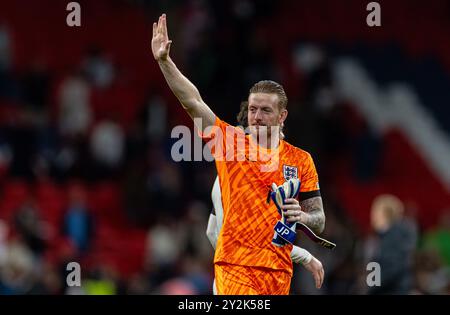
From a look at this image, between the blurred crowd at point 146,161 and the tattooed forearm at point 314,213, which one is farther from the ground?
the blurred crowd at point 146,161

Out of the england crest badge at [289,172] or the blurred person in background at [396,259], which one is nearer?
the england crest badge at [289,172]

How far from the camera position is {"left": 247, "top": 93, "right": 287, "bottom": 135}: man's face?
647 cm

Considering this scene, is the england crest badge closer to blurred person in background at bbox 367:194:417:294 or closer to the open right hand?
the open right hand

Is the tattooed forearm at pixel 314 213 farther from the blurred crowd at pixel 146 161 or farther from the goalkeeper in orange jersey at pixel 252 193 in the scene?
the blurred crowd at pixel 146 161

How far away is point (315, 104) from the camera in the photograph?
60.0 ft

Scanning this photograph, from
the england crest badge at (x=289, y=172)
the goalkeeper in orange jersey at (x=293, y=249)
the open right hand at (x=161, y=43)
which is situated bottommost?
the goalkeeper in orange jersey at (x=293, y=249)

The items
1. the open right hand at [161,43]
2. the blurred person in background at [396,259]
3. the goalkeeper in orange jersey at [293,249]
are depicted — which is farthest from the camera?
the blurred person in background at [396,259]

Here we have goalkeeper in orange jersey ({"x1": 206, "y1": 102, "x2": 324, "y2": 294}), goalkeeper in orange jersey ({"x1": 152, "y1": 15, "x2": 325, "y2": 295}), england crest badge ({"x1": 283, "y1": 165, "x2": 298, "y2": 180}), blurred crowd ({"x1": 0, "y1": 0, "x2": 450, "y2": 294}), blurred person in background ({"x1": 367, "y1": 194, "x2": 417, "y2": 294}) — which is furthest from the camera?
blurred crowd ({"x1": 0, "y1": 0, "x2": 450, "y2": 294})

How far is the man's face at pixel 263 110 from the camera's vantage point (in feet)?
21.2

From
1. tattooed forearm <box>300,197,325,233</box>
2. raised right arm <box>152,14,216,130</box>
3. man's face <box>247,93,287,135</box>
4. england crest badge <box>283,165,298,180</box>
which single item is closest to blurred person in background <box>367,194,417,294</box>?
tattooed forearm <box>300,197,325,233</box>

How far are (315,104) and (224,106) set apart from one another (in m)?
2.06

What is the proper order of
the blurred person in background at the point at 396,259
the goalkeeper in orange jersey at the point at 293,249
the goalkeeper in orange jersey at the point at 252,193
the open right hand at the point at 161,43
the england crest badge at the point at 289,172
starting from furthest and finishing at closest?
the blurred person in background at the point at 396,259 < the goalkeeper in orange jersey at the point at 293,249 < the england crest badge at the point at 289,172 < the goalkeeper in orange jersey at the point at 252,193 < the open right hand at the point at 161,43

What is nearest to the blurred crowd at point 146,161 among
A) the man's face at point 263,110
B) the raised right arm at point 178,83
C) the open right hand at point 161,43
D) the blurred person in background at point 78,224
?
the blurred person in background at point 78,224

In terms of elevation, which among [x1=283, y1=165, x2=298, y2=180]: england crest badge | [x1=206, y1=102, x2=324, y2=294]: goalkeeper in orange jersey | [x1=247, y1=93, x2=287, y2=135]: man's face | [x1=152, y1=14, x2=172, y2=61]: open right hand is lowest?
[x1=206, y1=102, x2=324, y2=294]: goalkeeper in orange jersey
